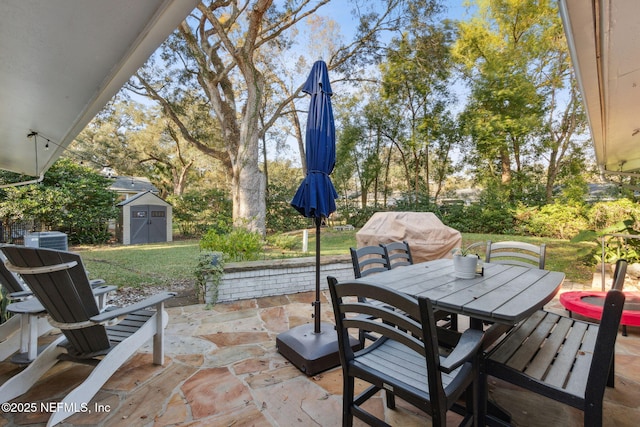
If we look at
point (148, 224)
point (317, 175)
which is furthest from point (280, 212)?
point (317, 175)

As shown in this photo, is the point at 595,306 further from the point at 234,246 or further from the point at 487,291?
the point at 234,246

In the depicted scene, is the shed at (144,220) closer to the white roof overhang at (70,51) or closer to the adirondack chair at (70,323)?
the white roof overhang at (70,51)

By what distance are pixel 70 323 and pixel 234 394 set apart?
111cm

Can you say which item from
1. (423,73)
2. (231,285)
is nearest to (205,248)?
(231,285)

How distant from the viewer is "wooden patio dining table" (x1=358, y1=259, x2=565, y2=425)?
1477 mm

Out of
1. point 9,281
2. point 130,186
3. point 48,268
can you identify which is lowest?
point 9,281

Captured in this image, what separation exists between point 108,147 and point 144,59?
1666 centimetres

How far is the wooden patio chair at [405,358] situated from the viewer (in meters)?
1.17

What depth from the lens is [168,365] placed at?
233cm

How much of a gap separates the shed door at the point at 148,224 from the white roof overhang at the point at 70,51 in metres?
8.00

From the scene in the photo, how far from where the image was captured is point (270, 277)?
4062 mm

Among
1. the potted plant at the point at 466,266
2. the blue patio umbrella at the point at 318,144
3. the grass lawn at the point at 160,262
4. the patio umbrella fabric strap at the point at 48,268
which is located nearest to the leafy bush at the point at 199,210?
the grass lawn at the point at 160,262

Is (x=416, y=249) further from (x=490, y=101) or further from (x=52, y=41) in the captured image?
(x=490, y=101)

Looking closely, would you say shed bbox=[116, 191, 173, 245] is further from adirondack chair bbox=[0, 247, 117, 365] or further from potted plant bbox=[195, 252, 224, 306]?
adirondack chair bbox=[0, 247, 117, 365]
